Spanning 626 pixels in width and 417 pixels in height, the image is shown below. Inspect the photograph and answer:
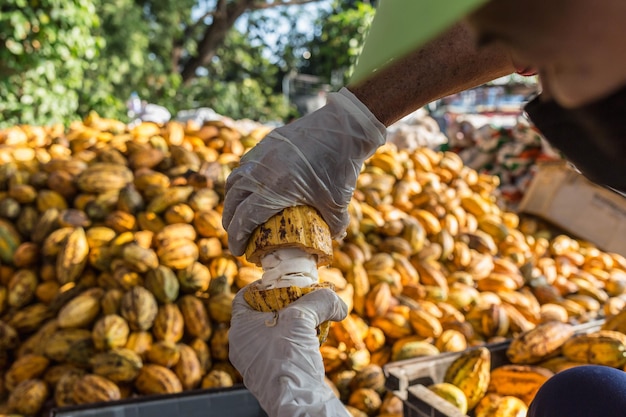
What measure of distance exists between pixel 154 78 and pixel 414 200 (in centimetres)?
936

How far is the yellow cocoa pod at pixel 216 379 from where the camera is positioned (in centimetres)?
266

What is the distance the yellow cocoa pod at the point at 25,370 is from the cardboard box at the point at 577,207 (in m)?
3.85

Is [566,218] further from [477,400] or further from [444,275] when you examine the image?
[477,400]

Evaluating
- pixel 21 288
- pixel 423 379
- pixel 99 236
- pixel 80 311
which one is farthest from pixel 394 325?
pixel 21 288

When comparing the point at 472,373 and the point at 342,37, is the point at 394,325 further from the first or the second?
the point at 342,37

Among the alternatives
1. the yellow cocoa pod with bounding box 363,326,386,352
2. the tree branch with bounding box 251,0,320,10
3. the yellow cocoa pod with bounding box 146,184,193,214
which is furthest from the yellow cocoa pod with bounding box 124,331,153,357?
the tree branch with bounding box 251,0,320,10

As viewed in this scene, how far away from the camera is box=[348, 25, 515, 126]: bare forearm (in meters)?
1.36

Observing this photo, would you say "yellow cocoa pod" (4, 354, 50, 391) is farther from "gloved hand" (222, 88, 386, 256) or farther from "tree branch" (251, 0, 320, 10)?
"tree branch" (251, 0, 320, 10)

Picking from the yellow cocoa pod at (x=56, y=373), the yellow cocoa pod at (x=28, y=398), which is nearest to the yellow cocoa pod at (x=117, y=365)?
the yellow cocoa pod at (x=56, y=373)

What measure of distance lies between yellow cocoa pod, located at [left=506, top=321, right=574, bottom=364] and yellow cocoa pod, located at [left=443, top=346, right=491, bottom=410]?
0.14 m

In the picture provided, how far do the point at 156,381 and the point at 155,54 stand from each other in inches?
474

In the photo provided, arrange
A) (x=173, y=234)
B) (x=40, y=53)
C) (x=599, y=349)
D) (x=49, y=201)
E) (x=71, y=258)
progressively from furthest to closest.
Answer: (x=40, y=53), (x=49, y=201), (x=173, y=234), (x=71, y=258), (x=599, y=349)

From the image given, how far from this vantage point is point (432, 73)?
4.50 feet

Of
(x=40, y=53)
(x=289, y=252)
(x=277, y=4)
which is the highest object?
(x=277, y=4)
